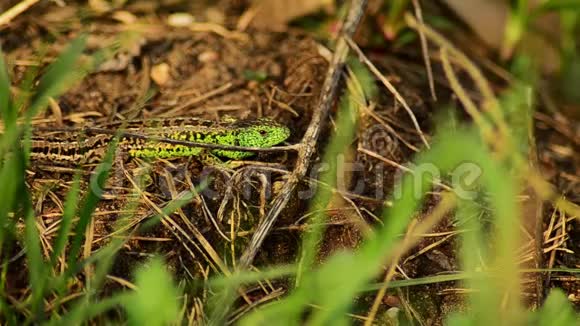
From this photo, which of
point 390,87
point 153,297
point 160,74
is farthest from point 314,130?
point 153,297

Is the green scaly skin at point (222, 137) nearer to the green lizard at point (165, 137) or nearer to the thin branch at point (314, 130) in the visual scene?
the green lizard at point (165, 137)

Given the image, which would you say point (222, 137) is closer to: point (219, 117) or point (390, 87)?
point (219, 117)

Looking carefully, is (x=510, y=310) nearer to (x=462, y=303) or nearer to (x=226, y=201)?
(x=462, y=303)

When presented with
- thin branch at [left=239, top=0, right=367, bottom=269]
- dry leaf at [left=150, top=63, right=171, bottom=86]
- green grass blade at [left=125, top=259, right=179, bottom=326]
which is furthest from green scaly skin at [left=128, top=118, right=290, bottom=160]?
green grass blade at [left=125, top=259, right=179, bottom=326]

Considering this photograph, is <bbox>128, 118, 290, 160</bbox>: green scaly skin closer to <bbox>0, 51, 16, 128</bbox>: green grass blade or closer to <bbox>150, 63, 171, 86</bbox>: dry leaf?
<bbox>150, 63, 171, 86</bbox>: dry leaf

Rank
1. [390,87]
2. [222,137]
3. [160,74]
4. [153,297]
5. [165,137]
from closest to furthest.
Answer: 1. [153,297]
2. [165,137]
3. [222,137]
4. [390,87]
5. [160,74]

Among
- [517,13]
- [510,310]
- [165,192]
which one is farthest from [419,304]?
[517,13]

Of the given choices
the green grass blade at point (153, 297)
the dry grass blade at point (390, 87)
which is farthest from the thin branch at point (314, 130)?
the green grass blade at point (153, 297)
